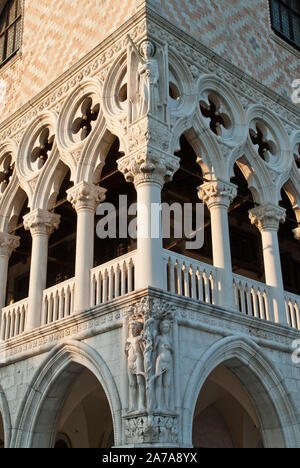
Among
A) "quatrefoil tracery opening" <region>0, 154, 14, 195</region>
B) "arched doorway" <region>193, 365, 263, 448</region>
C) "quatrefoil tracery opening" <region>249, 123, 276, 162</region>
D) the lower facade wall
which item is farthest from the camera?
"arched doorway" <region>193, 365, 263, 448</region>

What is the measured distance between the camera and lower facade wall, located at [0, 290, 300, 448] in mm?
7547

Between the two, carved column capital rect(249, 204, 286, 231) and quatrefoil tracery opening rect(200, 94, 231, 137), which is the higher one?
quatrefoil tracery opening rect(200, 94, 231, 137)

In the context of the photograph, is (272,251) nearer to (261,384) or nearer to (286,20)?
(261,384)

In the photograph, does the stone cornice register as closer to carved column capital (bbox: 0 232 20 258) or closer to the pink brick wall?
the pink brick wall

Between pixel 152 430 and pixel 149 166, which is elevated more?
pixel 149 166

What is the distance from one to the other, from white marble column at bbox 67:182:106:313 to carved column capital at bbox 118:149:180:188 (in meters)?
0.98

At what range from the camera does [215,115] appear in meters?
10.6

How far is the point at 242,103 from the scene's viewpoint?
10820 millimetres

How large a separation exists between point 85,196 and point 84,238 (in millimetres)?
678

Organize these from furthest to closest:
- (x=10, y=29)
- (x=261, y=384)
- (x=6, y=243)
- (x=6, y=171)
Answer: (x=10, y=29) → (x=6, y=171) → (x=6, y=243) → (x=261, y=384)

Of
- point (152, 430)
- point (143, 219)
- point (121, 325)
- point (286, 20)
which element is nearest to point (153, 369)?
point (152, 430)

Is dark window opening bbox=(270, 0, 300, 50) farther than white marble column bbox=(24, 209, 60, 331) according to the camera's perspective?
Yes

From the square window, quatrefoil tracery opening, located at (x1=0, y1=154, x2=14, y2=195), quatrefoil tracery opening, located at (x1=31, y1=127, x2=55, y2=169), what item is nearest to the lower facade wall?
quatrefoil tracery opening, located at (x1=31, y1=127, x2=55, y2=169)
